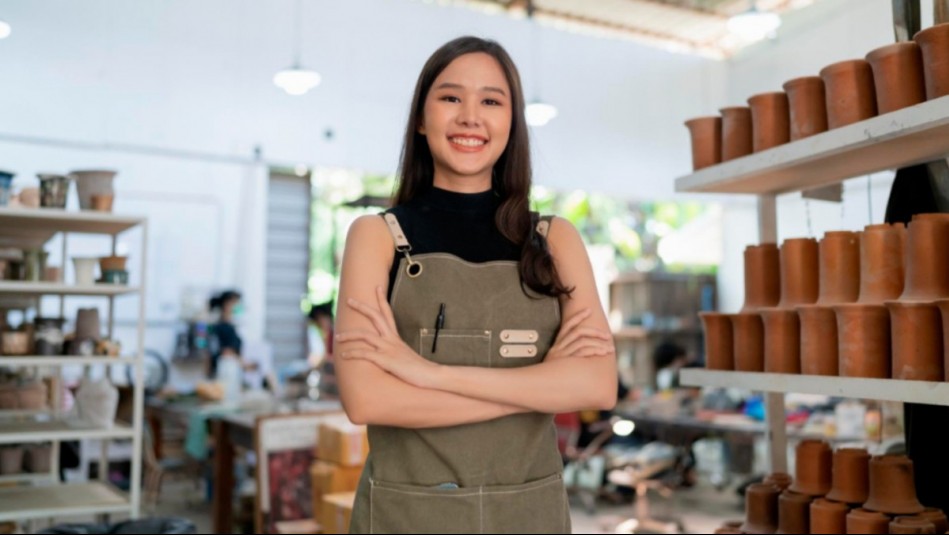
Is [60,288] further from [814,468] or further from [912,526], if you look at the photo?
[912,526]

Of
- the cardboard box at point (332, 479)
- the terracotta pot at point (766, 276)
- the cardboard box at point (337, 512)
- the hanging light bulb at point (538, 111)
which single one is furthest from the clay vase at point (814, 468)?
the hanging light bulb at point (538, 111)

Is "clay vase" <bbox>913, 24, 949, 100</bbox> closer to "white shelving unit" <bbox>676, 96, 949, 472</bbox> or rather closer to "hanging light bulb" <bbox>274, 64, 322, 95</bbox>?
"white shelving unit" <bbox>676, 96, 949, 472</bbox>

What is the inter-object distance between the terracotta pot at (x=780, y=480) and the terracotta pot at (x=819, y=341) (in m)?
0.45

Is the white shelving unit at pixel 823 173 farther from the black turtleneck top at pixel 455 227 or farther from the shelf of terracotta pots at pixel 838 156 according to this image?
the black turtleneck top at pixel 455 227

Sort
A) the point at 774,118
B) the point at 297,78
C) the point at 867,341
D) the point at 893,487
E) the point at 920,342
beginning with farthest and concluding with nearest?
the point at 297,78, the point at 774,118, the point at 893,487, the point at 867,341, the point at 920,342

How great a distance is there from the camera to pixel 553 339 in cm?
148

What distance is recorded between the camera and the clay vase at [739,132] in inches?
95.7

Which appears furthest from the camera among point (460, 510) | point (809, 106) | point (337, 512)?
point (337, 512)

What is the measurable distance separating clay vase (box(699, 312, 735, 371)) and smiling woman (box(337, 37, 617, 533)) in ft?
3.36

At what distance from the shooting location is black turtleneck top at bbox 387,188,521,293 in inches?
57.8

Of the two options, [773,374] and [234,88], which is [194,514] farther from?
[773,374]

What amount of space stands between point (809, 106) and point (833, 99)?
9 centimetres

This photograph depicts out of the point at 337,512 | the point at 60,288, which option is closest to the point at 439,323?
the point at 337,512

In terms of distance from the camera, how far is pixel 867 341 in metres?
1.94
